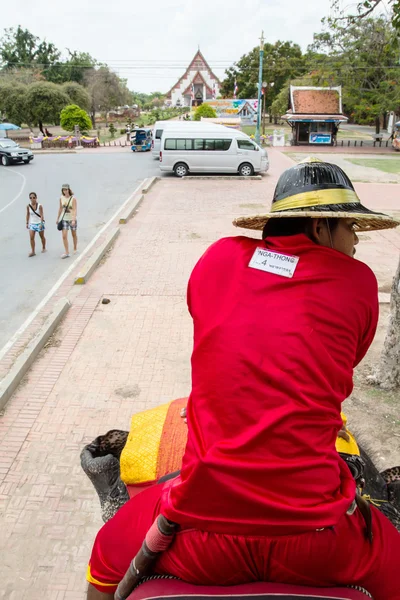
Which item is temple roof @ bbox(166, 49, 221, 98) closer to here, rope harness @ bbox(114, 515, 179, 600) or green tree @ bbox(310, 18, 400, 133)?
green tree @ bbox(310, 18, 400, 133)

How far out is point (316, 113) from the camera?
35.3 m

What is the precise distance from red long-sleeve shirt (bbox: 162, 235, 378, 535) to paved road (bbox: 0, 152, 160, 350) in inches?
244

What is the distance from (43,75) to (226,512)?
6468cm

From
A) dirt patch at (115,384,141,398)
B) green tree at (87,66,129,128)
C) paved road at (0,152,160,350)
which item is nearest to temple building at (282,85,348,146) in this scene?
paved road at (0,152,160,350)

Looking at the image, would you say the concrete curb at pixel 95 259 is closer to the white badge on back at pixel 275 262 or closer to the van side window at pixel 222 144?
the white badge on back at pixel 275 262

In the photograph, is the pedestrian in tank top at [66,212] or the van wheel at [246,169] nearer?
the pedestrian in tank top at [66,212]

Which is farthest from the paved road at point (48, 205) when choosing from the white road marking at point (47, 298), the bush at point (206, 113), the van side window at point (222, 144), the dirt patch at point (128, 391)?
Answer: the bush at point (206, 113)

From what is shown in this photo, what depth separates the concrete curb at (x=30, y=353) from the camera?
18.4ft

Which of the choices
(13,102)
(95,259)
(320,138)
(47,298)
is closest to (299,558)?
(47,298)

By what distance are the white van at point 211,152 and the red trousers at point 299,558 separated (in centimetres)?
2087

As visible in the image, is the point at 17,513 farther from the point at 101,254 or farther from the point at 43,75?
the point at 43,75

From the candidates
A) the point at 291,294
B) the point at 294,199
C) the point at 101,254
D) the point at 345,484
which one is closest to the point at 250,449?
the point at 345,484

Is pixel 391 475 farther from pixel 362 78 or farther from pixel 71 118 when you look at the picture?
pixel 71 118

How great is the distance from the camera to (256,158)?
69.8 feet
